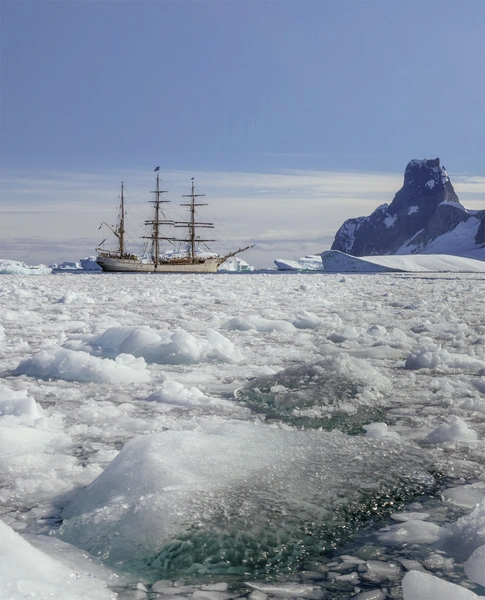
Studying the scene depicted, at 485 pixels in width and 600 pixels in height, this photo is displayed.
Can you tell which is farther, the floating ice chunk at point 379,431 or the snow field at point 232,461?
the floating ice chunk at point 379,431

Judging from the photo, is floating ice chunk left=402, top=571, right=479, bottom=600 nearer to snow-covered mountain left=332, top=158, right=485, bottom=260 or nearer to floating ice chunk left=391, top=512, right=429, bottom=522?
floating ice chunk left=391, top=512, right=429, bottom=522

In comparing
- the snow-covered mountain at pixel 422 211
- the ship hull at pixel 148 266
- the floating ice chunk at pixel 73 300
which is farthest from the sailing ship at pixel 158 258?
the snow-covered mountain at pixel 422 211

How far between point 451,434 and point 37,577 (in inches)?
88.1

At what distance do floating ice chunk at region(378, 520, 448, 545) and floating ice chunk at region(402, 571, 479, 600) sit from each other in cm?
35

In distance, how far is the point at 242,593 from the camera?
62.6 inches

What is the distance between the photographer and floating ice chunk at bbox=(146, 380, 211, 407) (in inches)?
151

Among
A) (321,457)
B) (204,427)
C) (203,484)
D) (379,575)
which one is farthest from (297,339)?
(379,575)

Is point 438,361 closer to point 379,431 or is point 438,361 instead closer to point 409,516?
point 379,431

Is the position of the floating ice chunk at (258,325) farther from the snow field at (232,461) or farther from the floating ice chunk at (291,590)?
the floating ice chunk at (291,590)

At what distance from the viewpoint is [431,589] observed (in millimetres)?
1505

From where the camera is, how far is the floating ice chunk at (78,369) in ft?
14.9

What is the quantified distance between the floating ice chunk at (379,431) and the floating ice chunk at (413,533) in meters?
1.01

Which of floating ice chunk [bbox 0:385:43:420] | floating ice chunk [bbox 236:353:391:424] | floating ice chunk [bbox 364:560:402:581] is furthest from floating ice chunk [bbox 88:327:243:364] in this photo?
floating ice chunk [bbox 364:560:402:581]

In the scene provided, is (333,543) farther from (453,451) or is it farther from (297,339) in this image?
(297,339)
